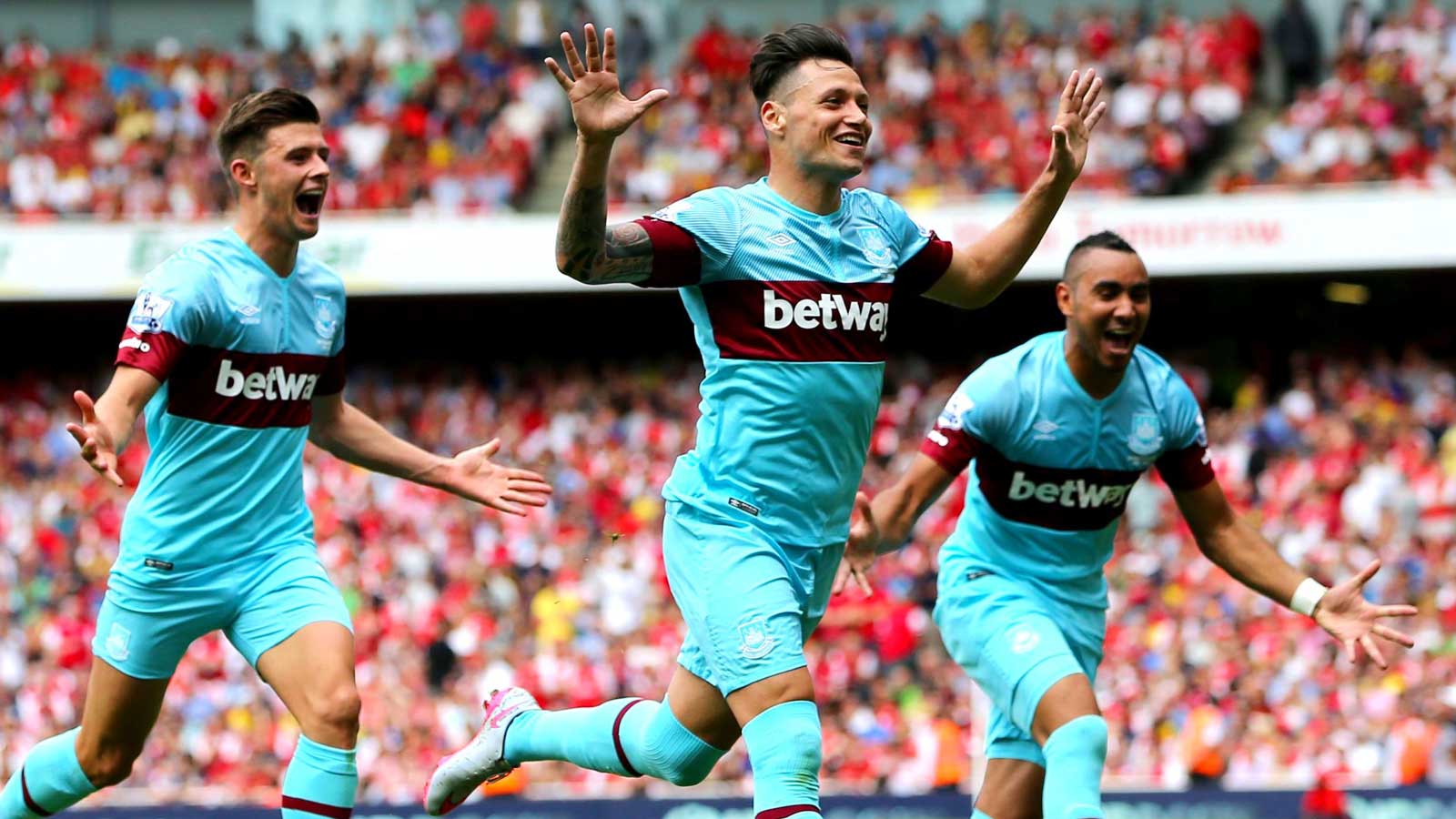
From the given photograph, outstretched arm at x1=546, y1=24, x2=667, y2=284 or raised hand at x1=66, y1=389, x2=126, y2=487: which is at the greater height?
outstretched arm at x1=546, y1=24, x2=667, y2=284

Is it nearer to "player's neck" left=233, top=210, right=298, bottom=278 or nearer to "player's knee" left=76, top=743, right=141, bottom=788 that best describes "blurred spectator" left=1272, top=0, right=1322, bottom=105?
"player's neck" left=233, top=210, right=298, bottom=278

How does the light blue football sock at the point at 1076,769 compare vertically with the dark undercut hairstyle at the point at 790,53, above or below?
below

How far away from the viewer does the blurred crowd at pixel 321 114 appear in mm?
21125

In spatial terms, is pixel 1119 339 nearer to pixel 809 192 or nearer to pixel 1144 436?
pixel 1144 436

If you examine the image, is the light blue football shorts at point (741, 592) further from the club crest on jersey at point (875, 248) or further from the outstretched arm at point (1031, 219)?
the outstretched arm at point (1031, 219)

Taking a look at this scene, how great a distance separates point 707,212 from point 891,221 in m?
0.69

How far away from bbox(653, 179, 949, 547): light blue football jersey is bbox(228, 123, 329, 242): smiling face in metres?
1.52

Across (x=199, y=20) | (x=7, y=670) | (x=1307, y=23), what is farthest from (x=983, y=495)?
(x=199, y=20)

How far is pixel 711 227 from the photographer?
5727 mm

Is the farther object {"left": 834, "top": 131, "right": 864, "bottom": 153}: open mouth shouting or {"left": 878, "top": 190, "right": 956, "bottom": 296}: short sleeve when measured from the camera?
Answer: {"left": 878, "top": 190, "right": 956, "bottom": 296}: short sleeve

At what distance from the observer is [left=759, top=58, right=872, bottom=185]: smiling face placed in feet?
19.0

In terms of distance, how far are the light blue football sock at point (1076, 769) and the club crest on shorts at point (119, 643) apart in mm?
3190

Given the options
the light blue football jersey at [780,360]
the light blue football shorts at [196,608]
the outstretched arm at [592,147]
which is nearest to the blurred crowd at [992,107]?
the light blue football shorts at [196,608]

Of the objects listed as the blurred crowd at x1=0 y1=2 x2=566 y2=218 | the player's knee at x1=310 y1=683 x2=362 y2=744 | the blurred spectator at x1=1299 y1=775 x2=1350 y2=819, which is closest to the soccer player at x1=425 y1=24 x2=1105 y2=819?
the player's knee at x1=310 y1=683 x2=362 y2=744
